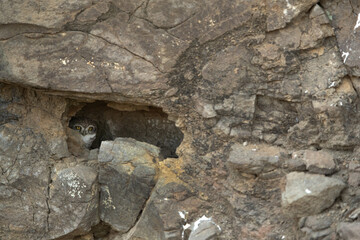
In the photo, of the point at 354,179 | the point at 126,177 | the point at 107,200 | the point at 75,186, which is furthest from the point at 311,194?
the point at 75,186

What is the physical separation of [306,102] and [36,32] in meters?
2.02

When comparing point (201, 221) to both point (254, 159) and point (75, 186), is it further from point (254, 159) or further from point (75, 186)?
point (75, 186)

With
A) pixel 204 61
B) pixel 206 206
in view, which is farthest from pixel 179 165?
pixel 204 61

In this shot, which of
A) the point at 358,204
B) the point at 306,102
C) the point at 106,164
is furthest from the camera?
the point at 106,164

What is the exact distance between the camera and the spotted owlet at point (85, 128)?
4.52 metres

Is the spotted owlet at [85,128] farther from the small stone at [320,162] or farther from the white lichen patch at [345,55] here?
the white lichen patch at [345,55]

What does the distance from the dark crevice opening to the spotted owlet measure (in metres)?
0.06

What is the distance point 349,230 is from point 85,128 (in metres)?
2.41

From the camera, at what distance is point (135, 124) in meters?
4.52

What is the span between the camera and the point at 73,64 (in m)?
3.83

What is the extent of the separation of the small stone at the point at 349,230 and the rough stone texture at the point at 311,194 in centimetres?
21

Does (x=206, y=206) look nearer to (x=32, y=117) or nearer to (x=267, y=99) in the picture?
(x=267, y=99)

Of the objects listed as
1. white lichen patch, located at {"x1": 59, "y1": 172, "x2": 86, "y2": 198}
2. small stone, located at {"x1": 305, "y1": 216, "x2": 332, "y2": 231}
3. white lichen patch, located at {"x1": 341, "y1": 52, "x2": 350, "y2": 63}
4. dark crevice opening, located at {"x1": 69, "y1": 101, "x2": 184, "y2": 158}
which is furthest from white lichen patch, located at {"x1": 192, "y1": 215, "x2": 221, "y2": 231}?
white lichen patch, located at {"x1": 341, "y1": 52, "x2": 350, "y2": 63}

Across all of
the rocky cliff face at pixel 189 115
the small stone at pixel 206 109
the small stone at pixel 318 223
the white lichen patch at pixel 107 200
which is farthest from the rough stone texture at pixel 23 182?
the small stone at pixel 318 223
